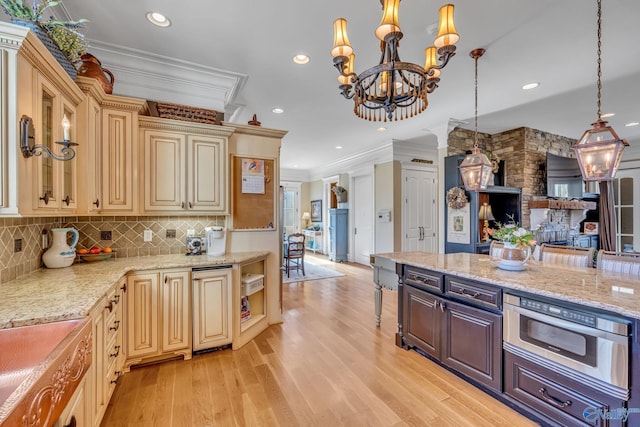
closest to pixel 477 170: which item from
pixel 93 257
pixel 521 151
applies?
pixel 521 151

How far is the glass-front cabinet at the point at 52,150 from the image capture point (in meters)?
1.53

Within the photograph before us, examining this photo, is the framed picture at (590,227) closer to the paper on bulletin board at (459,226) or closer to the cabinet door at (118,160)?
the paper on bulletin board at (459,226)

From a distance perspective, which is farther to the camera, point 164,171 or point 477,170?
point 477,170

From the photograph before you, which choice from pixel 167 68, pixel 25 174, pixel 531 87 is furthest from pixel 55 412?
pixel 531 87

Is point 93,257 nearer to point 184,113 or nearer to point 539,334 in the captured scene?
point 184,113

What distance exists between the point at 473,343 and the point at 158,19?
11.6 ft

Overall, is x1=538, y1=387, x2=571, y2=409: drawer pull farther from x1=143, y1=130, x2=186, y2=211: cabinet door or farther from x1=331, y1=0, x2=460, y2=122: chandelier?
x1=143, y1=130, x2=186, y2=211: cabinet door

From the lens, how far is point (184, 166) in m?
2.77

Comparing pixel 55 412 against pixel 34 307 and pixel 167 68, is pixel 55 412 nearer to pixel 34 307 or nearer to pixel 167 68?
pixel 34 307

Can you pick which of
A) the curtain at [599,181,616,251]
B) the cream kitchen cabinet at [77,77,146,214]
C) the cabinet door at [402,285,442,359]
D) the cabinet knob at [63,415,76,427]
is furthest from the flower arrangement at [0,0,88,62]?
the curtain at [599,181,616,251]

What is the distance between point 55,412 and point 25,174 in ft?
3.84

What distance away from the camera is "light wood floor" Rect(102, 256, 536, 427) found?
186 centimetres

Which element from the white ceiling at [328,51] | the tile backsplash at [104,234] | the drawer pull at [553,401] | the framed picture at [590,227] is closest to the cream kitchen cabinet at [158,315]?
the tile backsplash at [104,234]

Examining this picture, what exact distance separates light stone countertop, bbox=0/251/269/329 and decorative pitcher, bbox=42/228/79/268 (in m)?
0.07
